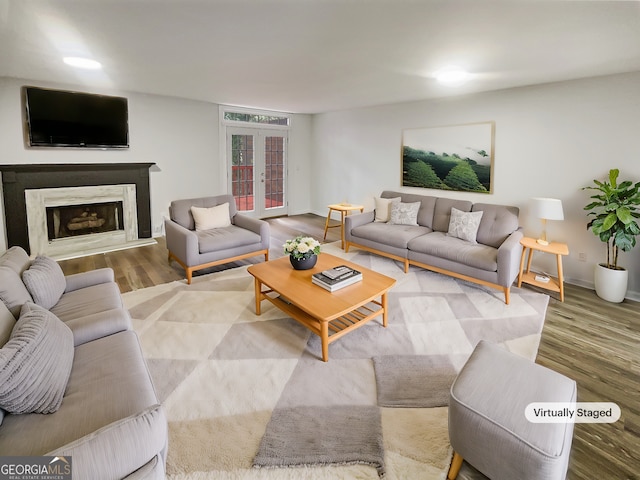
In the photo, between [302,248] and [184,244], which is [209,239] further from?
[302,248]

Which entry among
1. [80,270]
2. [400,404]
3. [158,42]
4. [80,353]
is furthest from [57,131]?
[400,404]

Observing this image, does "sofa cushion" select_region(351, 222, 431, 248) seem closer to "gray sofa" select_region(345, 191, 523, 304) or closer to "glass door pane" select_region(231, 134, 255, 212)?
"gray sofa" select_region(345, 191, 523, 304)

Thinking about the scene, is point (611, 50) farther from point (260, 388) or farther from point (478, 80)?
point (260, 388)

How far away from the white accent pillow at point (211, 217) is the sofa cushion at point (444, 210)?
2.90m

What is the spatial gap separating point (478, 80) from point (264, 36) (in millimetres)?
2605

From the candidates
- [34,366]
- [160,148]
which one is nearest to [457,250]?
[34,366]

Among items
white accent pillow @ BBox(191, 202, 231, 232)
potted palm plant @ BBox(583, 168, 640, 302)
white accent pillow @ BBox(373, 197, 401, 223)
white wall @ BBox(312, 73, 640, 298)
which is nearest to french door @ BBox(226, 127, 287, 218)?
white accent pillow @ BBox(191, 202, 231, 232)

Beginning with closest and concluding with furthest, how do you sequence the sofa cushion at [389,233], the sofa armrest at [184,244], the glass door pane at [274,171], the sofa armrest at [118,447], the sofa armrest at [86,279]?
the sofa armrest at [118,447]
the sofa armrest at [86,279]
the sofa armrest at [184,244]
the sofa cushion at [389,233]
the glass door pane at [274,171]

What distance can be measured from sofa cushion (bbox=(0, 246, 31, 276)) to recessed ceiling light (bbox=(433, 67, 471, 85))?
4.00 metres

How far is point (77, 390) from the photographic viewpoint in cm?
157

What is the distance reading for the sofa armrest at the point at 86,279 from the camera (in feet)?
8.71

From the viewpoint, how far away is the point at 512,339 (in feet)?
9.23

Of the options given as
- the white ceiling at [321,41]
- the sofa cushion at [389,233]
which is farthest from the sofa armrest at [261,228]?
the white ceiling at [321,41]

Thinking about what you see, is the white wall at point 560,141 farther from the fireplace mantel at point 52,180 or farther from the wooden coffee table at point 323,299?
the fireplace mantel at point 52,180
